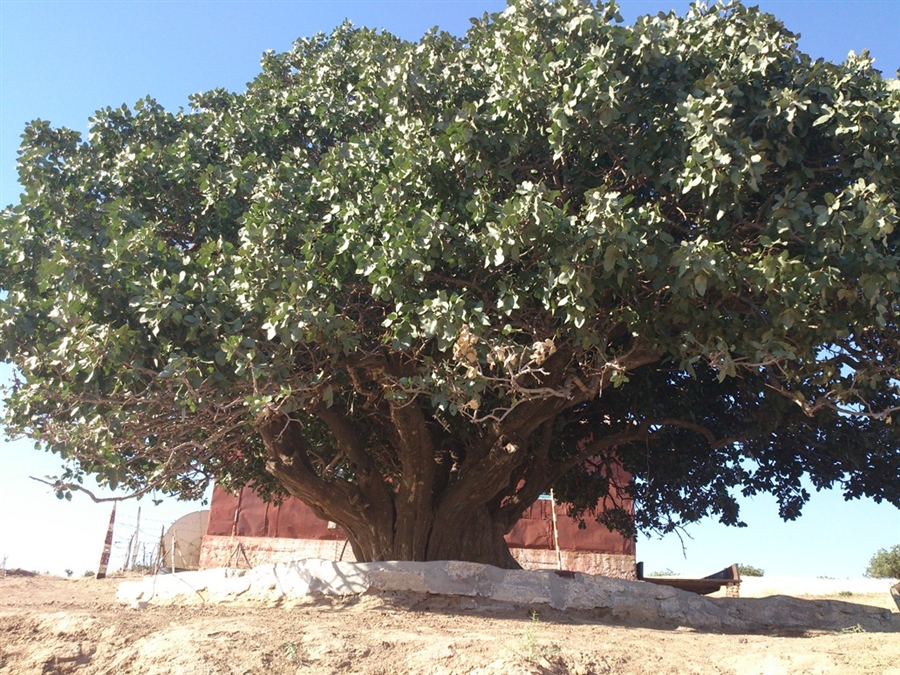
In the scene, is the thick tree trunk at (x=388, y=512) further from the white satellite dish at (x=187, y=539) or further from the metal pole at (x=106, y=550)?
the white satellite dish at (x=187, y=539)

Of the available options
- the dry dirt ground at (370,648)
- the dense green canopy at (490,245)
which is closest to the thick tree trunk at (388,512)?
the dense green canopy at (490,245)

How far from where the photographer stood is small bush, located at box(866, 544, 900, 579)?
27.5 metres

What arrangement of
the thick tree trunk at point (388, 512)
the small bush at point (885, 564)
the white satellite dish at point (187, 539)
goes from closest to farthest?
the thick tree trunk at point (388, 512) → the white satellite dish at point (187, 539) → the small bush at point (885, 564)

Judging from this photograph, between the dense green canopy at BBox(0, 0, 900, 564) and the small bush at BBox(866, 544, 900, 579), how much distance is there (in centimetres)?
2156

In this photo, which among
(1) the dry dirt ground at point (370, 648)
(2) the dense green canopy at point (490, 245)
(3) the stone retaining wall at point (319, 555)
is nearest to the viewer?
(1) the dry dirt ground at point (370, 648)

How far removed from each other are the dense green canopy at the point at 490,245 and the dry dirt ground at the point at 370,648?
5.88ft

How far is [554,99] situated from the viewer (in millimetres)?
7988

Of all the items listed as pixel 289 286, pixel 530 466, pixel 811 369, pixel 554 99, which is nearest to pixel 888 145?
pixel 811 369

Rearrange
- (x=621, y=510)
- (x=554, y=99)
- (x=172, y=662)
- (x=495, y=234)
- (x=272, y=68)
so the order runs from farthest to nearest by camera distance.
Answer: (x=621, y=510) → (x=272, y=68) → (x=554, y=99) → (x=495, y=234) → (x=172, y=662)

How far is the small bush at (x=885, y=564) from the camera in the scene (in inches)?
1085

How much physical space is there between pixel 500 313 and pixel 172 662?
4.50 meters

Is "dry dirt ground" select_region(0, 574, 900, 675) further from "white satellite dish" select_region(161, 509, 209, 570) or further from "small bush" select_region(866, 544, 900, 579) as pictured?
"small bush" select_region(866, 544, 900, 579)

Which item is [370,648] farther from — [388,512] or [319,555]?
[319,555]

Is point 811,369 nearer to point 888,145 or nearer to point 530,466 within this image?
point 888,145
